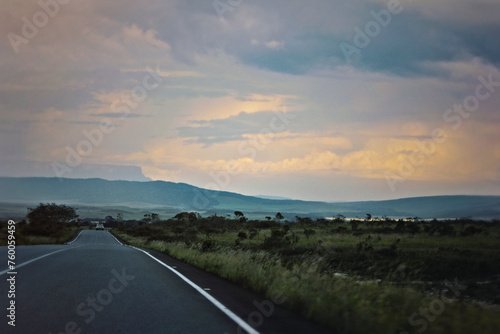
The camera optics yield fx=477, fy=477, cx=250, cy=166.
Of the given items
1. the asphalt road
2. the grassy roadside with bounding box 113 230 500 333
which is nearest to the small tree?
the asphalt road

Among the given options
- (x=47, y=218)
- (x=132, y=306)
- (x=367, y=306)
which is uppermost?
(x=367, y=306)

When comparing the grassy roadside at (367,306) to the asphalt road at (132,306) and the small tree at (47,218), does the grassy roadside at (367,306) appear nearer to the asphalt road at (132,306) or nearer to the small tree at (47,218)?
the asphalt road at (132,306)

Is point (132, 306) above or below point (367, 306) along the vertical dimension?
below

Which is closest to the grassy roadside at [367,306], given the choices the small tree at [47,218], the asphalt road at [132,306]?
the asphalt road at [132,306]

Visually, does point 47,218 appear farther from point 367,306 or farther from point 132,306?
point 367,306

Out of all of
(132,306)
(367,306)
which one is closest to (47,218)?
(132,306)

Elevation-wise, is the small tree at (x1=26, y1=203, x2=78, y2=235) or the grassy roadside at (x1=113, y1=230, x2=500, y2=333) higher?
the grassy roadside at (x1=113, y1=230, x2=500, y2=333)

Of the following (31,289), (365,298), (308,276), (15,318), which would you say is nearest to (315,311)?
(365,298)

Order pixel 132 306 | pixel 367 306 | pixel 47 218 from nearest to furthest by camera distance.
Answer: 1. pixel 367 306
2. pixel 132 306
3. pixel 47 218

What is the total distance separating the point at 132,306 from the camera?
29.1 feet

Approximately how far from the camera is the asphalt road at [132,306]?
719 cm

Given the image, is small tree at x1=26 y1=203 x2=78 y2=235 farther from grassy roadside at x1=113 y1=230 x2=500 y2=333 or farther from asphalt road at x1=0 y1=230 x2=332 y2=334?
grassy roadside at x1=113 y1=230 x2=500 y2=333

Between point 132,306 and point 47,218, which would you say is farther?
point 47,218

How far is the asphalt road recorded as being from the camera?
23.6ft
